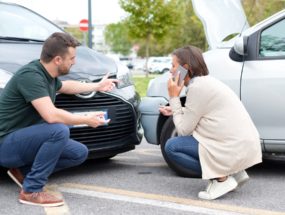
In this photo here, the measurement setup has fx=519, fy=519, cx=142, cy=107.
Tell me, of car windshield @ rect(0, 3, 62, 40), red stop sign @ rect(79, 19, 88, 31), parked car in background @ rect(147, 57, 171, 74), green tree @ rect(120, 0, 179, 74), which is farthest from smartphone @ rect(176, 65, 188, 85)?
parked car in background @ rect(147, 57, 171, 74)

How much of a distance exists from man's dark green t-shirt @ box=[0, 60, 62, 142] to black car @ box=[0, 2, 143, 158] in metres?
0.32

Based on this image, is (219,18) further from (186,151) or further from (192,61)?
(186,151)

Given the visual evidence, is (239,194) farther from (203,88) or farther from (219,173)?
(203,88)

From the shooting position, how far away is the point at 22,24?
17.0ft

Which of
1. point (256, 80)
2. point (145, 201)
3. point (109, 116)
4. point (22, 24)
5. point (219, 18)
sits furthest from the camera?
point (22, 24)

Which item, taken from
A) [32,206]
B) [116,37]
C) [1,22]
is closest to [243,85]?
[32,206]

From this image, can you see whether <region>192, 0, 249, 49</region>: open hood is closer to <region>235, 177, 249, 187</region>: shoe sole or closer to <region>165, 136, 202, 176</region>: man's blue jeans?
<region>165, 136, 202, 176</region>: man's blue jeans

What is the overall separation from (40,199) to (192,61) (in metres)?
1.46

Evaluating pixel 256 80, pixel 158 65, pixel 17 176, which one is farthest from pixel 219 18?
pixel 158 65

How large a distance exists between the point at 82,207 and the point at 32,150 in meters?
0.53

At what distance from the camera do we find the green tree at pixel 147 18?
91.5 ft

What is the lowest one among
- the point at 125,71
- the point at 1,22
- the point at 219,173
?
the point at 219,173

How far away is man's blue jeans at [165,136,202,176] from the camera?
3.86 metres

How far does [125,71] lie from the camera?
486 centimetres
